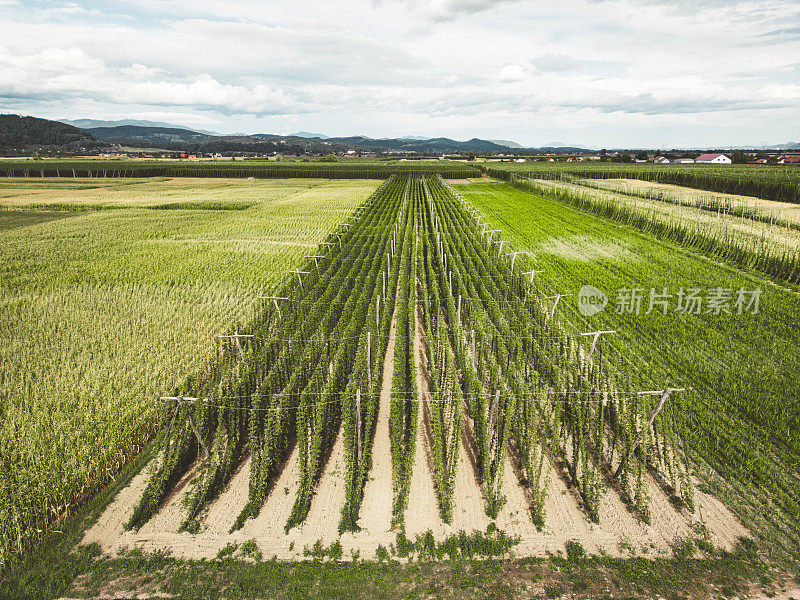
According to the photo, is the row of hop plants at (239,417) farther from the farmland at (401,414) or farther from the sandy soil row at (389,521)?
the sandy soil row at (389,521)

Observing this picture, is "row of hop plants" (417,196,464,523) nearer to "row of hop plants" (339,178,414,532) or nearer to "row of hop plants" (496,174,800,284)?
"row of hop plants" (339,178,414,532)

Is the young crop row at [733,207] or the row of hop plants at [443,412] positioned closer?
the row of hop plants at [443,412]

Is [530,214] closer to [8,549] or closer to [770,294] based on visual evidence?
[770,294]

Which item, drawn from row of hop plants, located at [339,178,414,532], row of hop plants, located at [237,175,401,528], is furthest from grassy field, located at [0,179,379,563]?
row of hop plants, located at [339,178,414,532]

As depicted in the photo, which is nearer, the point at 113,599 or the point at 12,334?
the point at 113,599

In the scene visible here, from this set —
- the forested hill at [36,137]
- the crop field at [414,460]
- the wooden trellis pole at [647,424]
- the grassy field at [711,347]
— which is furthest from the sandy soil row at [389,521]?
the forested hill at [36,137]

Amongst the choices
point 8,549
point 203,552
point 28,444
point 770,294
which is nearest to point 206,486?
point 203,552
